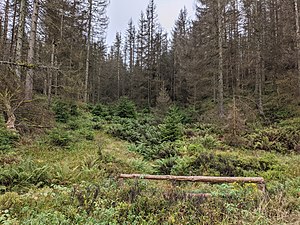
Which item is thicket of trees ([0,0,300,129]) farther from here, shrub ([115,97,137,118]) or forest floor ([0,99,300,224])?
shrub ([115,97,137,118])

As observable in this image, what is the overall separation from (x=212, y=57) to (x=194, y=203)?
15553mm

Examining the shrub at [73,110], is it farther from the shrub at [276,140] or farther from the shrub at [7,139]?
the shrub at [276,140]

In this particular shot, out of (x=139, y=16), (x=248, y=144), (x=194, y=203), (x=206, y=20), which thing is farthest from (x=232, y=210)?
(x=139, y=16)

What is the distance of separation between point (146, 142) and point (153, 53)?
2164cm

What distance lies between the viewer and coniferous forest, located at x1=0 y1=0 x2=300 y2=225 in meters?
3.75

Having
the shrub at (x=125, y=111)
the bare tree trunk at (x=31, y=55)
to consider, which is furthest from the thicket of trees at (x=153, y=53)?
the shrub at (x=125, y=111)

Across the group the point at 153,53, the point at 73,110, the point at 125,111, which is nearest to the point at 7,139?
the point at 73,110

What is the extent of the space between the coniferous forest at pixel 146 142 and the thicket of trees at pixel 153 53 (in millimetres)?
128

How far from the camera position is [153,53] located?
101 ft

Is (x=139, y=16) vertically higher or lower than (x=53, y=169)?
higher

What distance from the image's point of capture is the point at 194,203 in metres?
3.83

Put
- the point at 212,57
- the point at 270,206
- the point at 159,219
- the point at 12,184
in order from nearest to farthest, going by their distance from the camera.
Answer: the point at 159,219 < the point at 270,206 < the point at 12,184 < the point at 212,57

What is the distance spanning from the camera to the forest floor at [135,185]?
347cm

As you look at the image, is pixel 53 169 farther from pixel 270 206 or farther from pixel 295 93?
Result: pixel 295 93
